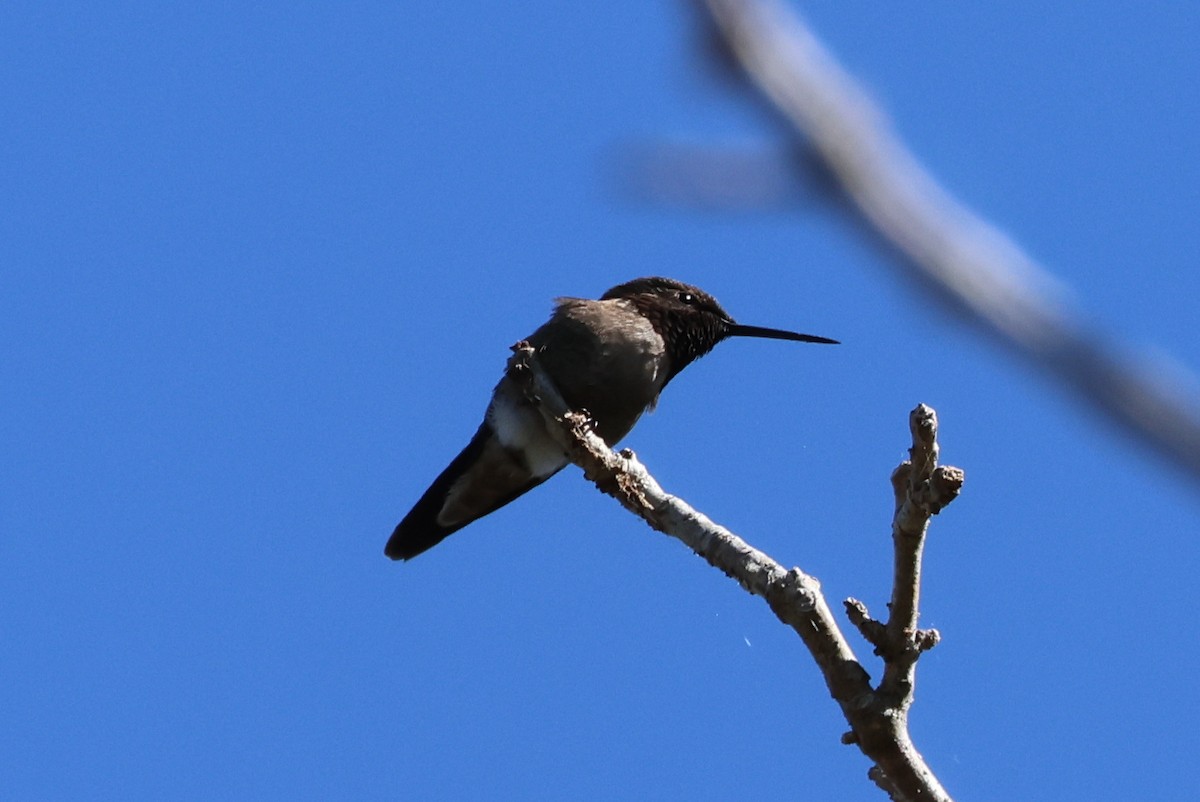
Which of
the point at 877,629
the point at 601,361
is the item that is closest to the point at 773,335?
the point at 601,361

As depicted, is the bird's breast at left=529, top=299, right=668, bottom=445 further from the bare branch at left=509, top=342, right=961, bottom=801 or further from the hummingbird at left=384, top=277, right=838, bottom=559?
the bare branch at left=509, top=342, right=961, bottom=801

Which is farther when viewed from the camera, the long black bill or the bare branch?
the long black bill

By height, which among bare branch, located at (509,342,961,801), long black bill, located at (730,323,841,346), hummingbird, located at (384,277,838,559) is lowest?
bare branch, located at (509,342,961,801)

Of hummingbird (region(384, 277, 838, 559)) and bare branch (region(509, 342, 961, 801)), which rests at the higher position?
hummingbird (region(384, 277, 838, 559))

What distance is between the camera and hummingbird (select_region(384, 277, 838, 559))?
662 centimetres

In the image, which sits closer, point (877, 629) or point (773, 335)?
point (877, 629)

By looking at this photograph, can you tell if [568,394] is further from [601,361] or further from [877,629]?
[877,629]

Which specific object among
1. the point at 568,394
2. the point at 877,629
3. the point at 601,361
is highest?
the point at 601,361

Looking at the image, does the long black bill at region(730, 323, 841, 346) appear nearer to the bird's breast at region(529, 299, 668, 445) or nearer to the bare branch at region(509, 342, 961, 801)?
the bird's breast at region(529, 299, 668, 445)

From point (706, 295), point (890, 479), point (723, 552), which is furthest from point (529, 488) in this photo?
point (890, 479)

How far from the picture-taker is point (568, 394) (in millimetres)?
6633

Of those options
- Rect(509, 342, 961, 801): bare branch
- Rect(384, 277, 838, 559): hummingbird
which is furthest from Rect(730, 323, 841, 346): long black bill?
Answer: Rect(509, 342, 961, 801): bare branch

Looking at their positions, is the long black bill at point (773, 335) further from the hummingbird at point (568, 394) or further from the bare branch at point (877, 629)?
the bare branch at point (877, 629)

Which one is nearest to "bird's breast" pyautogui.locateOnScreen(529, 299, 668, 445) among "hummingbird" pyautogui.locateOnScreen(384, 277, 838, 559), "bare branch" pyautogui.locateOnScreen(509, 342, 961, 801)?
"hummingbird" pyautogui.locateOnScreen(384, 277, 838, 559)
